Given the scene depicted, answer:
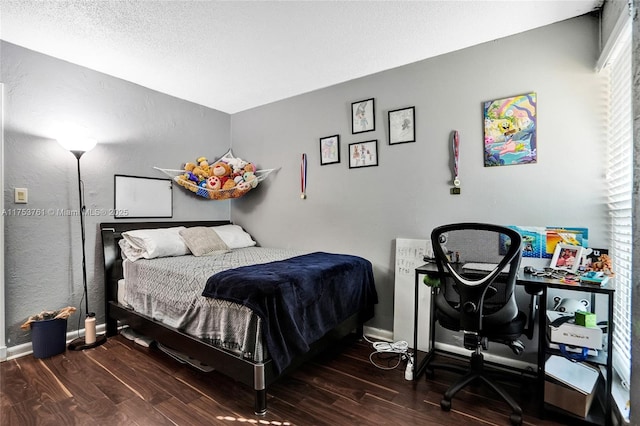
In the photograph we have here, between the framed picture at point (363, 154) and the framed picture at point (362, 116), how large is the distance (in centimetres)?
13

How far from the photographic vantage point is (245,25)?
2.17 metres

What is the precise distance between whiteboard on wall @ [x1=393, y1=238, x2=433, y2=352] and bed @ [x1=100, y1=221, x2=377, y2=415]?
0.80ft

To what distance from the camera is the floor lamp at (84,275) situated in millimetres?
2486

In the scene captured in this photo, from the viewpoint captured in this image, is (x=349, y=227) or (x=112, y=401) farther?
(x=349, y=227)

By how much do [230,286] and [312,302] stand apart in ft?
1.79

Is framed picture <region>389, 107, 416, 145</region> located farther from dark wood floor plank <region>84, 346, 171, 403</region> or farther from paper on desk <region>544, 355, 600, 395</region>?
dark wood floor plank <region>84, 346, 171, 403</region>

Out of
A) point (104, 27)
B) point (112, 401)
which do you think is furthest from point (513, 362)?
point (104, 27)

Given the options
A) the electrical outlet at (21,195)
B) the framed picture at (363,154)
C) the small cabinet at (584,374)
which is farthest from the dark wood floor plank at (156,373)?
the framed picture at (363,154)

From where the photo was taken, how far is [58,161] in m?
2.62

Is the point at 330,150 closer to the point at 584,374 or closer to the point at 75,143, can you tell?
the point at 75,143

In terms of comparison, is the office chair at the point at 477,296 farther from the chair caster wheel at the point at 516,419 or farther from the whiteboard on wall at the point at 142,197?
the whiteboard on wall at the point at 142,197

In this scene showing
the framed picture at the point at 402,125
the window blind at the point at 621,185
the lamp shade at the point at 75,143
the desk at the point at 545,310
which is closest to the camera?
the desk at the point at 545,310

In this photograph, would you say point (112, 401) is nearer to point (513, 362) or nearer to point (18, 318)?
point (18, 318)

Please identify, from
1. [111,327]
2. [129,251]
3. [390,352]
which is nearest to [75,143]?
[129,251]
